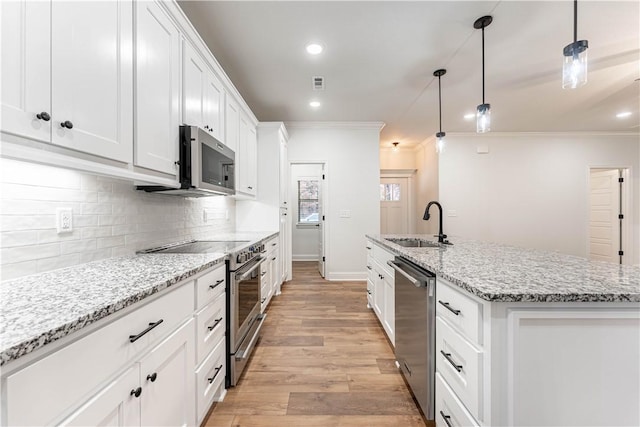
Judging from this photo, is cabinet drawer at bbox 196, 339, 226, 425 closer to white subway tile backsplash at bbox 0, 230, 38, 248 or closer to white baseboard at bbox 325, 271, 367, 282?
white subway tile backsplash at bbox 0, 230, 38, 248

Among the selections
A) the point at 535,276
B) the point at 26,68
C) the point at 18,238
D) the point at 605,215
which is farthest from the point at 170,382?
the point at 605,215

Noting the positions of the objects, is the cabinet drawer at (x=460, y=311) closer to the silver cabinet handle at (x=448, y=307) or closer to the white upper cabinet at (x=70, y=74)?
the silver cabinet handle at (x=448, y=307)

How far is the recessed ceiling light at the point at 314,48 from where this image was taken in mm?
2456

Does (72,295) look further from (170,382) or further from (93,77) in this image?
(93,77)

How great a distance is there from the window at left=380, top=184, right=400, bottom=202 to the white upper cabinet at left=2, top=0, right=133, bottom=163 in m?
6.16

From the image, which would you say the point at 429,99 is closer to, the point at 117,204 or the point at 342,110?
the point at 342,110

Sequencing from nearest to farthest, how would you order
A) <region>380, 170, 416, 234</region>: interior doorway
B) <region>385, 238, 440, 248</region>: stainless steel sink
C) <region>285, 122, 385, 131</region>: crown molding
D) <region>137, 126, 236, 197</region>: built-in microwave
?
<region>137, 126, 236, 197</region>: built-in microwave, <region>385, 238, 440, 248</region>: stainless steel sink, <region>285, 122, 385, 131</region>: crown molding, <region>380, 170, 416, 234</region>: interior doorway

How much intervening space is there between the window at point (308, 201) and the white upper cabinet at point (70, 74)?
222 inches

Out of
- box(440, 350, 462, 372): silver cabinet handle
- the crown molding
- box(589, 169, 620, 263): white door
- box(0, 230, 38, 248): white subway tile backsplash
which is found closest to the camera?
box(0, 230, 38, 248): white subway tile backsplash

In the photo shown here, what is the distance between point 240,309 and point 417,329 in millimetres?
1180

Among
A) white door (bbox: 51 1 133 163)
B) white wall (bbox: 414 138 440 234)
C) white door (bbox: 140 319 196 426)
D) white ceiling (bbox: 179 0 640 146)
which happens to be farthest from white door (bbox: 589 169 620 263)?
white door (bbox: 51 1 133 163)

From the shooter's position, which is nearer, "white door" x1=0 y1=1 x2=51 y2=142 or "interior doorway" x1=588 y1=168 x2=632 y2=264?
"white door" x1=0 y1=1 x2=51 y2=142

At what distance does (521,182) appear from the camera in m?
5.41

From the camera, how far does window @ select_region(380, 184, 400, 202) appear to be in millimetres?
6852
